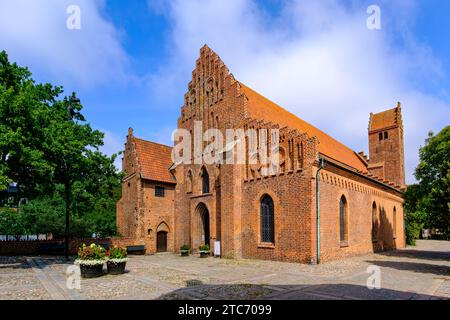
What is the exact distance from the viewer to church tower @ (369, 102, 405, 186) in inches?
1396

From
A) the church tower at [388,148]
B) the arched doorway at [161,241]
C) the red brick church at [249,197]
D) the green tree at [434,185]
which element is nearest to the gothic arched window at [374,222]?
the red brick church at [249,197]

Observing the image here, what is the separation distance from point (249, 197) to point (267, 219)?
1.73 metres

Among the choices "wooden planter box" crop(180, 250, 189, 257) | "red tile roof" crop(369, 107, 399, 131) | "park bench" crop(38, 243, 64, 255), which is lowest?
"wooden planter box" crop(180, 250, 189, 257)

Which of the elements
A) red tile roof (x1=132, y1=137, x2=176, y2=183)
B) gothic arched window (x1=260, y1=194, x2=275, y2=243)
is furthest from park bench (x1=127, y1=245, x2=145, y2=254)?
gothic arched window (x1=260, y1=194, x2=275, y2=243)

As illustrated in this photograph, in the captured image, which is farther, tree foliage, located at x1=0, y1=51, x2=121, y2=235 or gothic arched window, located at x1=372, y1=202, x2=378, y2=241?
gothic arched window, located at x1=372, y1=202, x2=378, y2=241

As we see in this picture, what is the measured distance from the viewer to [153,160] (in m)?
26.9

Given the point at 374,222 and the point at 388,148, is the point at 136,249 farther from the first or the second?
the point at 388,148

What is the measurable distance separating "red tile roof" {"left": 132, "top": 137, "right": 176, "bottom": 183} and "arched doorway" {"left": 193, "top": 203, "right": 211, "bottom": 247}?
4086 mm

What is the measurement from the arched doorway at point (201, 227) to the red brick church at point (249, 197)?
7 centimetres

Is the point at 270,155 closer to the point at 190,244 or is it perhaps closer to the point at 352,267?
the point at 352,267

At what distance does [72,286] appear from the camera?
11.1 m

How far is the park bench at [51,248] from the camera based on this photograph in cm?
2212

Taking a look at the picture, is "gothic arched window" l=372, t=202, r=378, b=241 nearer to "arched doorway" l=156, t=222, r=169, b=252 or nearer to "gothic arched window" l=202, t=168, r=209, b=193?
"gothic arched window" l=202, t=168, r=209, b=193

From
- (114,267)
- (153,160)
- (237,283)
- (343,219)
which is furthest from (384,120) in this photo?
(114,267)
